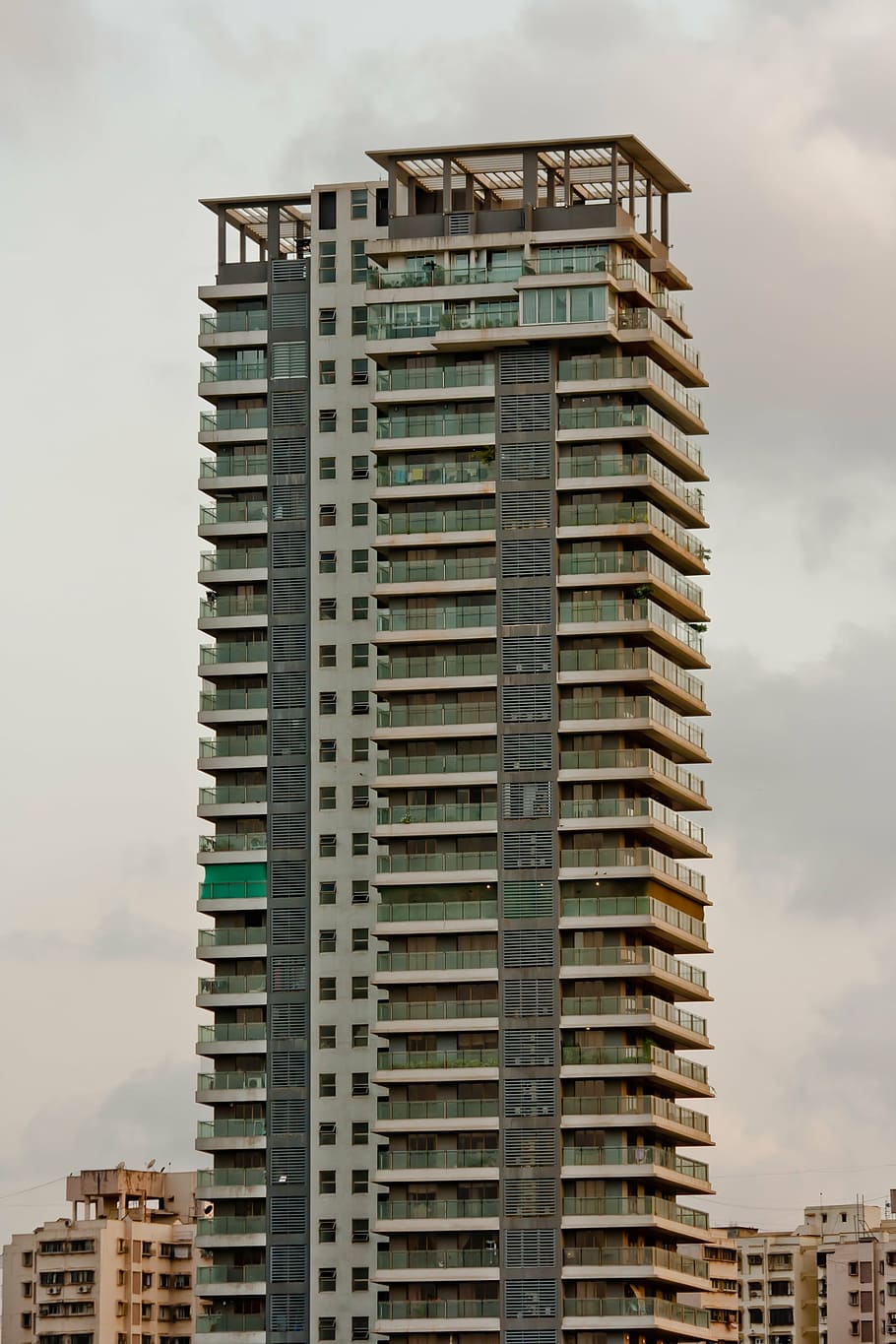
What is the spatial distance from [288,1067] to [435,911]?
400 inches

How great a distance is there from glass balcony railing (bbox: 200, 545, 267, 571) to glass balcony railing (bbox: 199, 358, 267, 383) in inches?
322

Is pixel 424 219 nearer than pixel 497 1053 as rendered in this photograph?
No

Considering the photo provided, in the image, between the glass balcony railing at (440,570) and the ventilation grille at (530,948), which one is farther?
the glass balcony railing at (440,570)

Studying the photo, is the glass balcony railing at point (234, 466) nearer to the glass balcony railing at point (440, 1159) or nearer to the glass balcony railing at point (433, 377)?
the glass balcony railing at point (433, 377)

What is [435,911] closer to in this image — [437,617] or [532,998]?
[532,998]

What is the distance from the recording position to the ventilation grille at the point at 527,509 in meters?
132

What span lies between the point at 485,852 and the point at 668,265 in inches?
1201

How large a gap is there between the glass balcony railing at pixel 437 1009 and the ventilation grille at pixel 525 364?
91.7 ft

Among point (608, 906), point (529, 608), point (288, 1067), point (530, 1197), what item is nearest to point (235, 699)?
point (529, 608)

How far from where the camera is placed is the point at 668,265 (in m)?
141

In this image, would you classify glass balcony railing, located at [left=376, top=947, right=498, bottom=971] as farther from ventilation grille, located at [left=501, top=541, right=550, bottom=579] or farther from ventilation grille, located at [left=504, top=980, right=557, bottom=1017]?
ventilation grille, located at [left=501, top=541, right=550, bottom=579]

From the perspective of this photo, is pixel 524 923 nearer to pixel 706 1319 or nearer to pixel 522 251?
pixel 706 1319

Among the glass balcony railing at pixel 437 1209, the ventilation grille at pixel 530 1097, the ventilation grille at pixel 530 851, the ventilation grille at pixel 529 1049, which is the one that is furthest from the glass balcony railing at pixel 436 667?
the glass balcony railing at pixel 437 1209

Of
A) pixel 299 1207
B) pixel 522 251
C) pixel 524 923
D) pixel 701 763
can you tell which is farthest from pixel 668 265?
pixel 299 1207
